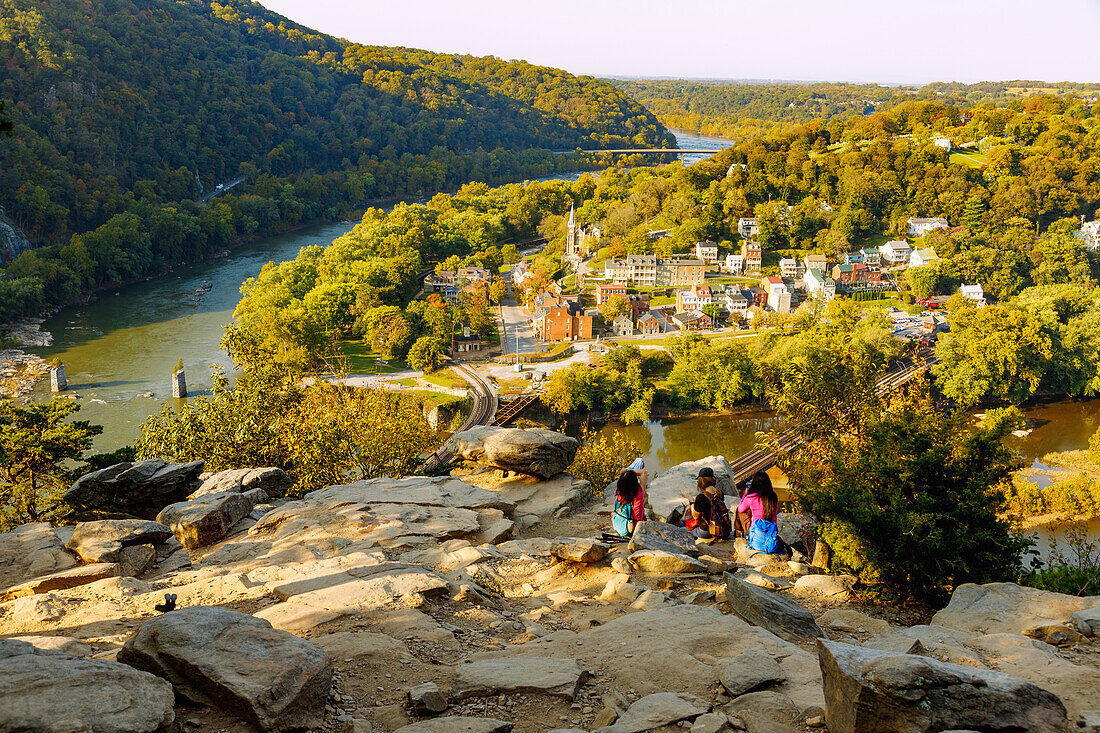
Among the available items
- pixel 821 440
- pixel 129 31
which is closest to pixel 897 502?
pixel 821 440

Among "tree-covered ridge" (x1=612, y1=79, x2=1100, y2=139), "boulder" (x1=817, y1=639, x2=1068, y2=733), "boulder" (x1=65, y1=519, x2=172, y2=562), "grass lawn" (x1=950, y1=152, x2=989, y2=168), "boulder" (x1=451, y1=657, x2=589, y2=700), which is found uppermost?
"tree-covered ridge" (x1=612, y1=79, x2=1100, y2=139)

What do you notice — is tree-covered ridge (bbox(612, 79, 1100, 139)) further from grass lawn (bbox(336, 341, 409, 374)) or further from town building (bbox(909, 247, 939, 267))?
grass lawn (bbox(336, 341, 409, 374))

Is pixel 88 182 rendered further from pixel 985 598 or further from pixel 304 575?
pixel 985 598

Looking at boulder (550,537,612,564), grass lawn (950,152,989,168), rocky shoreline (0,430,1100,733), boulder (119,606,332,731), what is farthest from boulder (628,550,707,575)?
grass lawn (950,152,989,168)

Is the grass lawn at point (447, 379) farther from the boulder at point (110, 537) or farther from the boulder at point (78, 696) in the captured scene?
the boulder at point (78, 696)

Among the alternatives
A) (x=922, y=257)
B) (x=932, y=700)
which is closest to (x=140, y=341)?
(x=932, y=700)

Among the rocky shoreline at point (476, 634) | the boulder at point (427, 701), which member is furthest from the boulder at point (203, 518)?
the boulder at point (427, 701)
